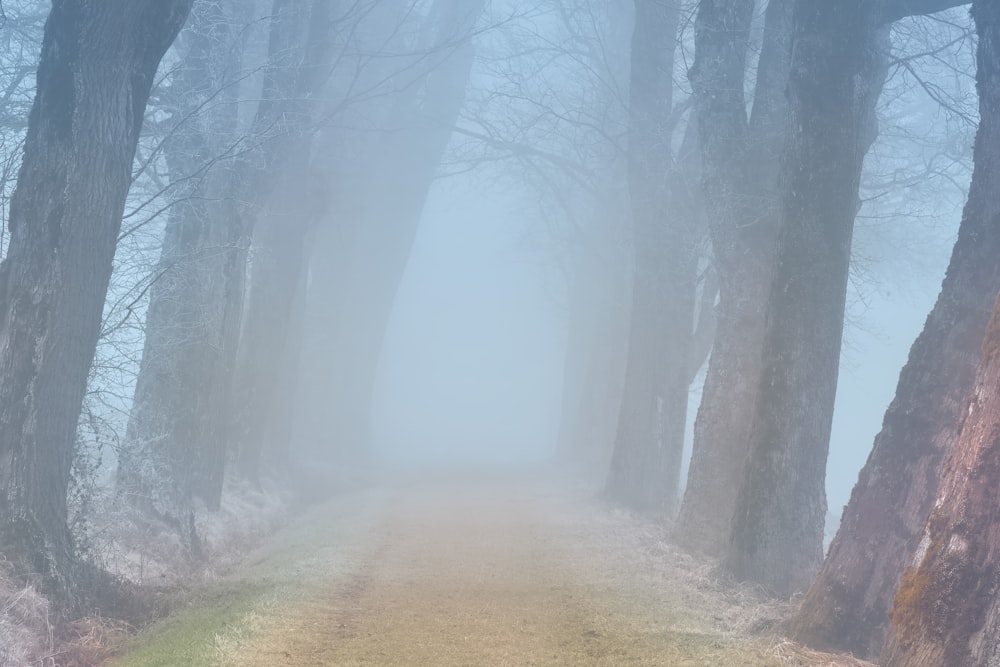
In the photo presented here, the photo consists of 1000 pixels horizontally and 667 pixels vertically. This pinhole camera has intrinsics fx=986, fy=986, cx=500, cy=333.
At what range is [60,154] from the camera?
26.6 ft

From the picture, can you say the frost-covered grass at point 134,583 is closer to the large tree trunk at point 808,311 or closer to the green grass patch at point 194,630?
the green grass patch at point 194,630

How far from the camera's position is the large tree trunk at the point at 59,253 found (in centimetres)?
787

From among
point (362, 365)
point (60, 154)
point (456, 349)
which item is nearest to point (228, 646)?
point (60, 154)

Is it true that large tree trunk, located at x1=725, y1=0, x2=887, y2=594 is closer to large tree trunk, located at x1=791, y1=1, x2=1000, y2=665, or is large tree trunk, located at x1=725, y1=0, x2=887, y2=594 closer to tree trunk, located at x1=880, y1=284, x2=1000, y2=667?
large tree trunk, located at x1=791, y1=1, x2=1000, y2=665

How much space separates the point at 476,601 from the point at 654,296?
11.0m

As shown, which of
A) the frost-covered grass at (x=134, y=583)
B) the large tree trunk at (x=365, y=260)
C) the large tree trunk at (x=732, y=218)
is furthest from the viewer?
the large tree trunk at (x=365, y=260)

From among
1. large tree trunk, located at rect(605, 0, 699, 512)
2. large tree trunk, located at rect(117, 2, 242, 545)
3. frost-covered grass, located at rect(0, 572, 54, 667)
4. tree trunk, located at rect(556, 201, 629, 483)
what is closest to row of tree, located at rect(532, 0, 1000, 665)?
large tree trunk, located at rect(605, 0, 699, 512)

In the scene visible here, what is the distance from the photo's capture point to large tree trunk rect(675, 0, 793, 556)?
13172 mm

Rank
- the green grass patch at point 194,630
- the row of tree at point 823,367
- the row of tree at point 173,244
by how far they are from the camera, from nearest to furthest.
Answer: the row of tree at point 823,367, the green grass patch at point 194,630, the row of tree at point 173,244

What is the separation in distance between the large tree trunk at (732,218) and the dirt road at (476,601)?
4.18ft

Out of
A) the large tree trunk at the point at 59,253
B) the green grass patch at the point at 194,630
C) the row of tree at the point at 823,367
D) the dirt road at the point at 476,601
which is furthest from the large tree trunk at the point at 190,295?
the row of tree at the point at 823,367

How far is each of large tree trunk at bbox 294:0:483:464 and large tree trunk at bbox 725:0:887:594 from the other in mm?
18811

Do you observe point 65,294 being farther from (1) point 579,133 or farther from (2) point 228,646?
(1) point 579,133

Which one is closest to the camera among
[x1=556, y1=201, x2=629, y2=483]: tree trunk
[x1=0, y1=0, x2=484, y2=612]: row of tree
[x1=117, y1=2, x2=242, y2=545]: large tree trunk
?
[x1=0, y1=0, x2=484, y2=612]: row of tree
